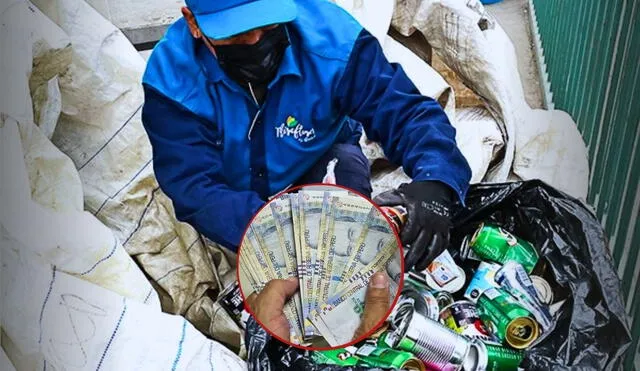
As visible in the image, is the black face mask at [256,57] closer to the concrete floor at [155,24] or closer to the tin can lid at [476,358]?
the tin can lid at [476,358]

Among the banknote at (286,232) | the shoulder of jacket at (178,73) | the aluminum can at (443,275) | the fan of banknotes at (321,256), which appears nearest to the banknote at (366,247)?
the fan of banknotes at (321,256)

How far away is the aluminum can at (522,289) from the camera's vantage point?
165cm

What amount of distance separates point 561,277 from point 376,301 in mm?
422

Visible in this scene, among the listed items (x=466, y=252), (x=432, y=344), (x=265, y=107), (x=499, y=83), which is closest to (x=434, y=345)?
(x=432, y=344)

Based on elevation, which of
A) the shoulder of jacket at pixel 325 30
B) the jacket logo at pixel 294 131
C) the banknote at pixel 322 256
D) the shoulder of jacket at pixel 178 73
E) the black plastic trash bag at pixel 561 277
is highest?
the shoulder of jacket at pixel 325 30

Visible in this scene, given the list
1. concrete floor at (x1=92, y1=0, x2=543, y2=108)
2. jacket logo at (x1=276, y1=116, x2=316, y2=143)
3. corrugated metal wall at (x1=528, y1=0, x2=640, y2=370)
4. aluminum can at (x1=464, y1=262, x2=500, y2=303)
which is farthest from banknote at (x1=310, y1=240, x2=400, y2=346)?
concrete floor at (x1=92, y1=0, x2=543, y2=108)

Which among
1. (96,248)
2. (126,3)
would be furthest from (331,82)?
(126,3)

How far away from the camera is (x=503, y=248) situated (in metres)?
1.80

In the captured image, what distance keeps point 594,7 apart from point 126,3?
68.5 inches

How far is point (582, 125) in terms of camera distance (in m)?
2.36

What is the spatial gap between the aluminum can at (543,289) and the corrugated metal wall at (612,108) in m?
0.18

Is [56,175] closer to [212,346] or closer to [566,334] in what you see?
[212,346]

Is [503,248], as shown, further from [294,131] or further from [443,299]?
[294,131]

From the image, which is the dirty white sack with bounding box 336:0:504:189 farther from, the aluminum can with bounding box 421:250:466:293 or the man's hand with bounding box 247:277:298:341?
the man's hand with bounding box 247:277:298:341
